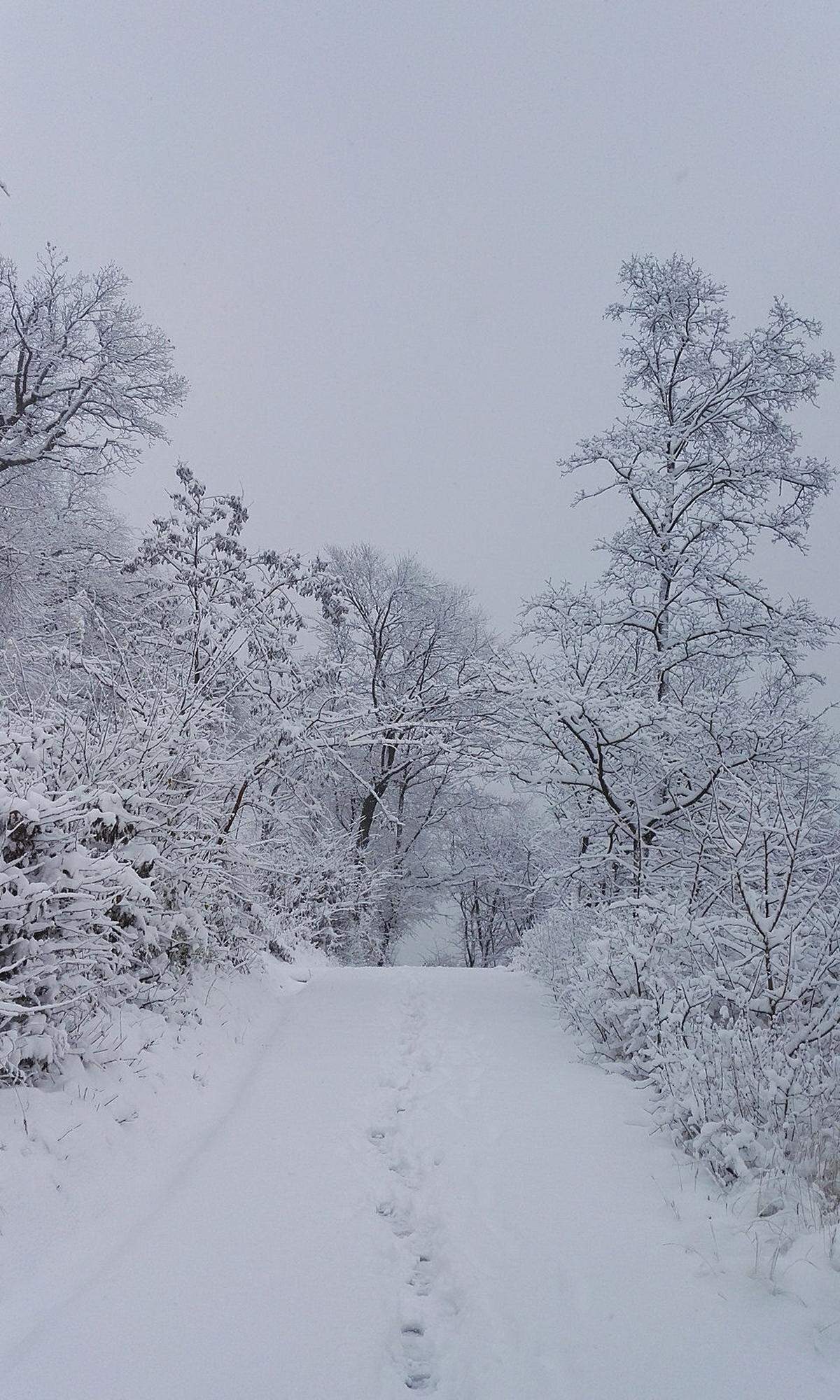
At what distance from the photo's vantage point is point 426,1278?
2.91 metres

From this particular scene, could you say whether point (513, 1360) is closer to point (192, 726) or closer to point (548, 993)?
point (192, 726)

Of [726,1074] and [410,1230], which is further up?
[726,1074]

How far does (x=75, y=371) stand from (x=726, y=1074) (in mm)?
14838

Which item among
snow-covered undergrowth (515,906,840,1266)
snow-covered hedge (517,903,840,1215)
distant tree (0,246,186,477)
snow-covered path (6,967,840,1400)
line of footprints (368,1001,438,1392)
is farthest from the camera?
distant tree (0,246,186,477)

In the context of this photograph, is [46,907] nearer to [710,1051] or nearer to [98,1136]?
[98,1136]

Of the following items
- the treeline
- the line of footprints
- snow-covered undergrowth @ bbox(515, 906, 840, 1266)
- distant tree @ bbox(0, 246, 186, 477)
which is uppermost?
distant tree @ bbox(0, 246, 186, 477)

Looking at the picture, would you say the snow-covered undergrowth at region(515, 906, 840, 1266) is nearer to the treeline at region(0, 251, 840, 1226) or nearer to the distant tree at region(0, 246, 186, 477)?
the treeline at region(0, 251, 840, 1226)

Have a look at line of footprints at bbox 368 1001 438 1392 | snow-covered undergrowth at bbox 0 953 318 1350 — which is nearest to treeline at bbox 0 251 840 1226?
snow-covered undergrowth at bbox 0 953 318 1350

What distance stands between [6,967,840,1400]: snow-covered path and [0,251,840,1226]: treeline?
2.39 ft

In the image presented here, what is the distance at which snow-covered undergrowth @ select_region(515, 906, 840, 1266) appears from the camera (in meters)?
3.10

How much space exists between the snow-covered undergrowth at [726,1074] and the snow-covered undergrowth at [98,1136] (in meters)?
2.73

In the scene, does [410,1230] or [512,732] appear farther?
[512,732]

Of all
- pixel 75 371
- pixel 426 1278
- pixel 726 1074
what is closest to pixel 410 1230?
pixel 426 1278

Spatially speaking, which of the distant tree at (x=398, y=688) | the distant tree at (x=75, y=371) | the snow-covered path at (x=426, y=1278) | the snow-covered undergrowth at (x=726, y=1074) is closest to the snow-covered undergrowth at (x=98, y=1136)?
the snow-covered path at (x=426, y=1278)
